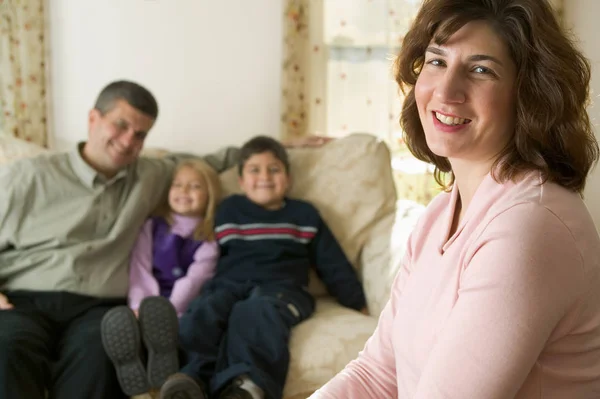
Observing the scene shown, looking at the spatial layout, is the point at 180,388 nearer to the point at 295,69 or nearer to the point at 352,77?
the point at 295,69

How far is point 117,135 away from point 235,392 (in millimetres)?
987

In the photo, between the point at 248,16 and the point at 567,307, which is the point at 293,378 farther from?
the point at 248,16

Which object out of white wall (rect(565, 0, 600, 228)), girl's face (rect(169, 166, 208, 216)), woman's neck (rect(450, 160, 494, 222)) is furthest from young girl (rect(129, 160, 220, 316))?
white wall (rect(565, 0, 600, 228))

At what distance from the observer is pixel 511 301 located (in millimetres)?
812

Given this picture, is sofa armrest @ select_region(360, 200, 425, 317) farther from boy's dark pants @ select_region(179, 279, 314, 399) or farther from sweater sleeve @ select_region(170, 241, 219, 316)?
sweater sleeve @ select_region(170, 241, 219, 316)

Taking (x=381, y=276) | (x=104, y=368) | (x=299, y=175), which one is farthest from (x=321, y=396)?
(x=299, y=175)

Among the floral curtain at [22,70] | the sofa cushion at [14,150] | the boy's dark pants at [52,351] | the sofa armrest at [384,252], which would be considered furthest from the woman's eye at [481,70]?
the floral curtain at [22,70]

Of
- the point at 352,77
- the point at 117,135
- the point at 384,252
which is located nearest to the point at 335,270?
the point at 384,252

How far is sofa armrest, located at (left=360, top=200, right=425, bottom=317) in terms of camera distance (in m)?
2.17

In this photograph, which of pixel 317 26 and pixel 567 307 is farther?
pixel 317 26

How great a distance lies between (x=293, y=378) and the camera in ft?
5.95

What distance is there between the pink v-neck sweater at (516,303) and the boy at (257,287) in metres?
0.86

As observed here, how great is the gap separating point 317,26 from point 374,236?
47.2 inches

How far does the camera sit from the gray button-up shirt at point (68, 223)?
6.80 ft
